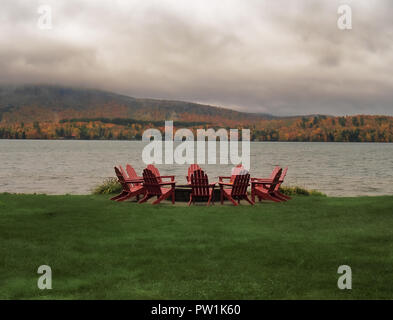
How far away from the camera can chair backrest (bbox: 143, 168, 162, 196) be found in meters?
14.9

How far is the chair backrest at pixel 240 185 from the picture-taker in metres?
14.5

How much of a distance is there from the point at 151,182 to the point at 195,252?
7.51 m

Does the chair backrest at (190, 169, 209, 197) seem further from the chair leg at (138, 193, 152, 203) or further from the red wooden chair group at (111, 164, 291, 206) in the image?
the chair leg at (138, 193, 152, 203)

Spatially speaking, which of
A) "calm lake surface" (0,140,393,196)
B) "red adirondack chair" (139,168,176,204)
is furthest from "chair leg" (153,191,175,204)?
"calm lake surface" (0,140,393,196)

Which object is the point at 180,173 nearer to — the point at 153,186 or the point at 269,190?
the point at 269,190

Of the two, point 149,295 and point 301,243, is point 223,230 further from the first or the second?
point 149,295

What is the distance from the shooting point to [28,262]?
23.0 feet

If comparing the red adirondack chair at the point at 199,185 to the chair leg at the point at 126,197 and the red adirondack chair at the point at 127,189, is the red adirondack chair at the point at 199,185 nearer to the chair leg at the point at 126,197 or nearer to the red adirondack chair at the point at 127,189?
the red adirondack chair at the point at 127,189

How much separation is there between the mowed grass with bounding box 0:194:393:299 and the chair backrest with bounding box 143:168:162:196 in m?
1.99

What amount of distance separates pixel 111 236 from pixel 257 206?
20.1 feet

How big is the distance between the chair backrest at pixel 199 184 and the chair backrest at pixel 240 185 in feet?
2.94

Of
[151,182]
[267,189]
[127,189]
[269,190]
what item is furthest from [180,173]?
[151,182]

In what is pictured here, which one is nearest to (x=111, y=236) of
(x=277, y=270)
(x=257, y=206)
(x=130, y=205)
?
(x=277, y=270)

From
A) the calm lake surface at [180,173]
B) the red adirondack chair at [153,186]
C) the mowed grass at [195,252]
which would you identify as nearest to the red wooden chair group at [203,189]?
the red adirondack chair at [153,186]
